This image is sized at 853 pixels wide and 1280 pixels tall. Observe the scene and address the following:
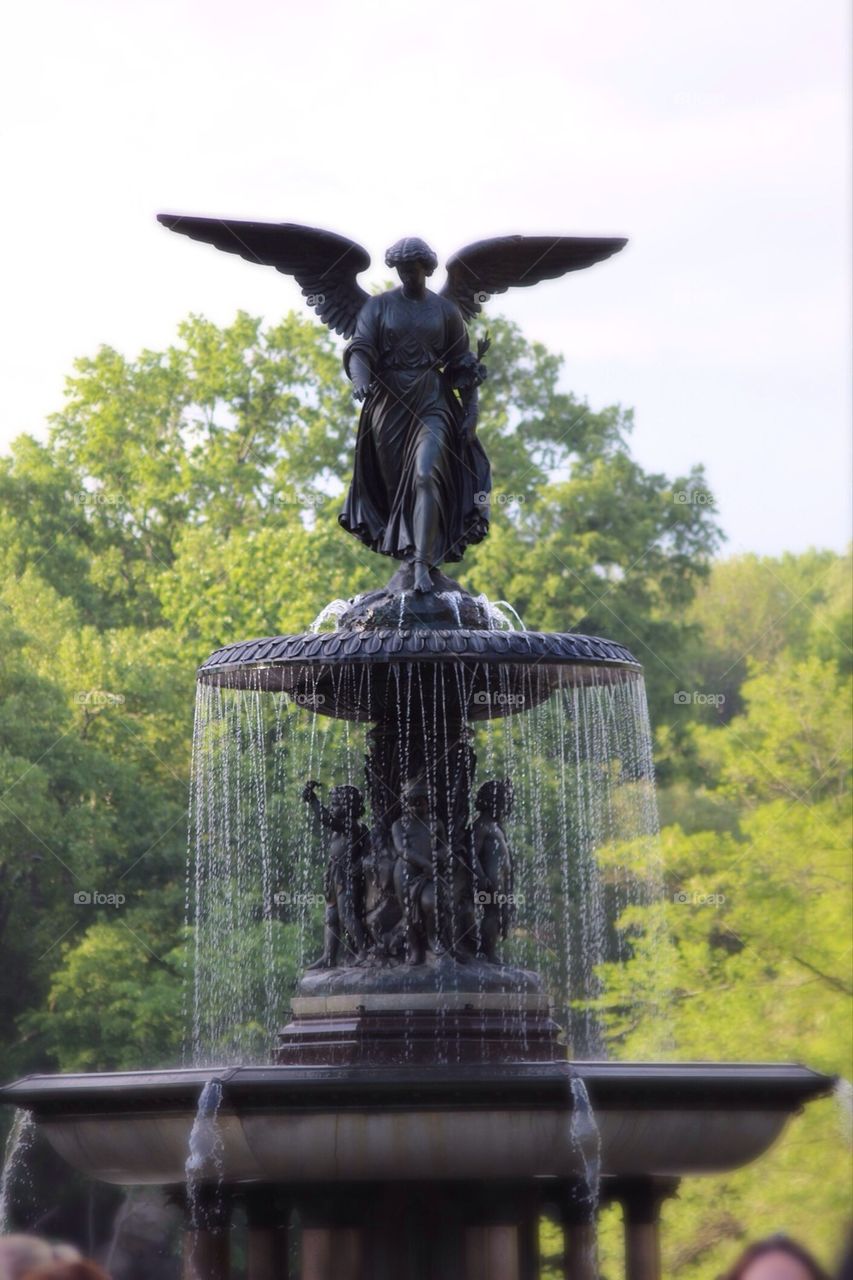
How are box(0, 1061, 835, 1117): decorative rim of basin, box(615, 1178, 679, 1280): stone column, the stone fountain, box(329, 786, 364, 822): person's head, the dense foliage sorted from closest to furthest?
box(0, 1061, 835, 1117): decorative rim of basin, the stone fountain, box(615, 1178, 679, 1280): stone column, box(329, 786, 364, 822): person's head, the dense foliage

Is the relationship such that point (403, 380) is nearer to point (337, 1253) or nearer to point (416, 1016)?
point (416, 1016)

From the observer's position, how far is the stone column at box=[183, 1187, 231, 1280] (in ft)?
43.5

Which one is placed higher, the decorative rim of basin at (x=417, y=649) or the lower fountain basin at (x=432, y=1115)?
the decorative rim of basin at (x=417, y=649)

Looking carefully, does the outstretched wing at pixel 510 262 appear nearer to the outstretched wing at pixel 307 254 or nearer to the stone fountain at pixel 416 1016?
the stone fountain at pixel 416 1016

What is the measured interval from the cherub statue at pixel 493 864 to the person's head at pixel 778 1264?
8.53 meters

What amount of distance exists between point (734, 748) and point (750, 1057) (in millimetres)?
5315

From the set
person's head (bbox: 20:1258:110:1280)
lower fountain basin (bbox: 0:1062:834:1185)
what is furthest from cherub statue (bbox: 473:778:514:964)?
person's head (bbox: 20:1258:110:1280)

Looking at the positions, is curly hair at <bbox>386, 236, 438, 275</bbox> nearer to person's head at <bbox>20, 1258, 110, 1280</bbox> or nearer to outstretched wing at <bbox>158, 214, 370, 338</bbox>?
outstretched wing at <bbox>158, 214, 370, 338</bbox>

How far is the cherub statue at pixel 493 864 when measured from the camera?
1468 cm

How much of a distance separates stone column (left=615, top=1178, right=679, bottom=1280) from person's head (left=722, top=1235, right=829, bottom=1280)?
315 inches

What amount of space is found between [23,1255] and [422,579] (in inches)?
315

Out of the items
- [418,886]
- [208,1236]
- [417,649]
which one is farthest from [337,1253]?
[417,649]

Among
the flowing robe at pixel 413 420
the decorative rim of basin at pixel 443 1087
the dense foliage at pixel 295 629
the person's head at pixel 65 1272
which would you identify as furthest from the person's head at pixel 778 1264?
the dense foliage at pixel 295 629

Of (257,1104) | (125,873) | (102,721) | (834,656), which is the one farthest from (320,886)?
(257,1104)
